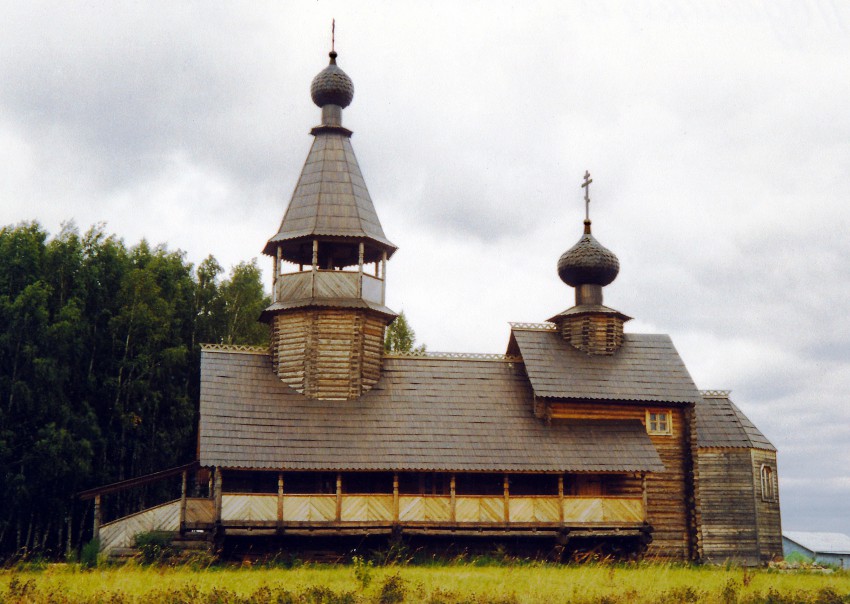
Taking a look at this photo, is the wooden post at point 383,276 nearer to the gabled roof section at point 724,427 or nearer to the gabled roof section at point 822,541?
the gabled roof section at point 724,427

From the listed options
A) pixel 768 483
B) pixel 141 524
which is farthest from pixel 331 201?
pixel 768 483

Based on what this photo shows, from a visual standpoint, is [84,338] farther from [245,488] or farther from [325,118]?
[325,118]

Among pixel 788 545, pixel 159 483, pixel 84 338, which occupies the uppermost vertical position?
pixel 84 338

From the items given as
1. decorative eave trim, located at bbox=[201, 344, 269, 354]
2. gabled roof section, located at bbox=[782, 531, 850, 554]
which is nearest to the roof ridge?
decorative eave trim, located at bbox=[201, 344, 269, 354]

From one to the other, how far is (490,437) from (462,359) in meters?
3.34

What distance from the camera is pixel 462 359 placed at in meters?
27.2

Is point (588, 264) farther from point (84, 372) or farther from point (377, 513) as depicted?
point (84, 372)

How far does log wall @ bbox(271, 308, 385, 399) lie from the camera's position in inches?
982

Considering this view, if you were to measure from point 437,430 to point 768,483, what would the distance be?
11.7 meters

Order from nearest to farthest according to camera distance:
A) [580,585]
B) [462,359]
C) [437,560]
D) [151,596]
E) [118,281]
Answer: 1. [151,596]
2. [580,585]
3. [437,560]
4. [462,359]
5. [118,281]

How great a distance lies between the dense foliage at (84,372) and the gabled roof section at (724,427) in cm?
1724

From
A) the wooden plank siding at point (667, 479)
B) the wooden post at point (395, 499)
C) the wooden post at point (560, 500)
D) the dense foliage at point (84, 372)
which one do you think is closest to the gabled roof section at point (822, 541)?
Answer: the wooden plank siding at point (667, 479)

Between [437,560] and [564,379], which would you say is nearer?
[437,560]

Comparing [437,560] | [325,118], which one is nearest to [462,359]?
[437,560]
